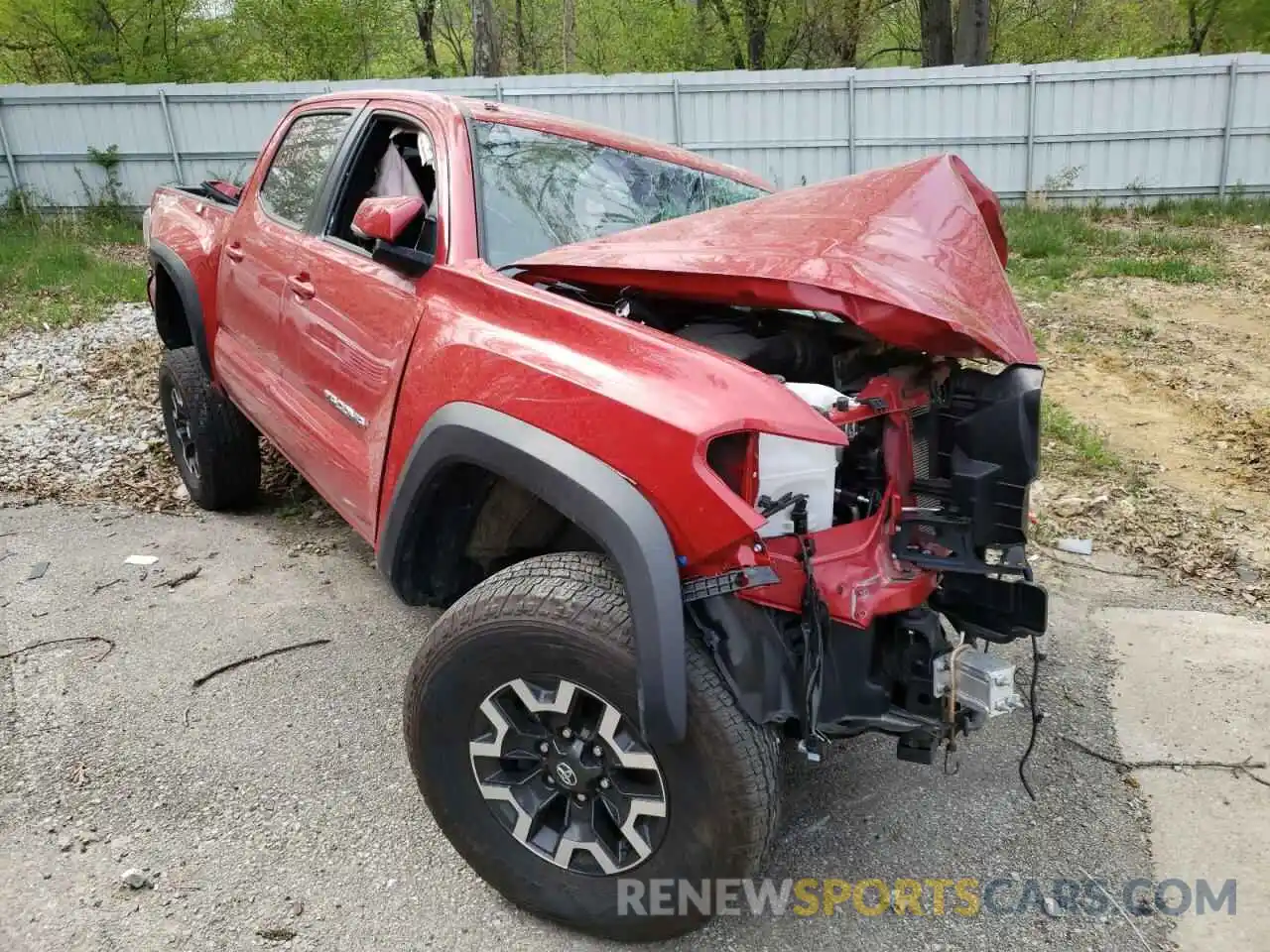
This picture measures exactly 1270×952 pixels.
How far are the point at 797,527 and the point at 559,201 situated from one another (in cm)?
164

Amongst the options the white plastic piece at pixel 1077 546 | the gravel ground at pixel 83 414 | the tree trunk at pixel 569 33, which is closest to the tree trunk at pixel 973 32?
the tree trunk at pixel 569 33

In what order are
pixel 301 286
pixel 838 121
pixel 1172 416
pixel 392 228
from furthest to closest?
1. pixel 838 121
2. pixel 1172 416
3. pixel 301 286
4. pixel 392 228

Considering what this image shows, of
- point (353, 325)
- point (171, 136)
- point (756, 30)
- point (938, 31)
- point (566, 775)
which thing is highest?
point (756, 30)

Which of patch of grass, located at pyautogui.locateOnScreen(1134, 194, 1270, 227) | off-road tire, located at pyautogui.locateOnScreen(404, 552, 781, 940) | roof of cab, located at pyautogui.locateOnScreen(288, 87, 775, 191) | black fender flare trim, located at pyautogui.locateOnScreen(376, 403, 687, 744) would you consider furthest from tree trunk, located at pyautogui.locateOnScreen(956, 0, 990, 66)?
off-road tire, located at pyautogui.locateOnScreen(404, 552, 781, 940)

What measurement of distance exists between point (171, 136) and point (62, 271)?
497cm

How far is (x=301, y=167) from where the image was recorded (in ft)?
13.4

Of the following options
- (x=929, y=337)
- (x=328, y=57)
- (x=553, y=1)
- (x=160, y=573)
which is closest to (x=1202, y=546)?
(x=929, y=337)

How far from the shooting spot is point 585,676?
2.12 meters

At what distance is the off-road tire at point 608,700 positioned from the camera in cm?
204

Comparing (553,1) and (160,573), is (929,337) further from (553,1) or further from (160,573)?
(553,1)

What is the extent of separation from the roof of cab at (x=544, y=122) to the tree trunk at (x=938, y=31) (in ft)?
48.3

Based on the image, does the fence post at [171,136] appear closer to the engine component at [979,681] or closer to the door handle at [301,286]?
the door handle at [301,286]

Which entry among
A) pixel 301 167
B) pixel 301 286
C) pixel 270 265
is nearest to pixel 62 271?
pixel 301 167

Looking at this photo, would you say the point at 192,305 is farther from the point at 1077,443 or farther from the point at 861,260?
the point at 1077,443
